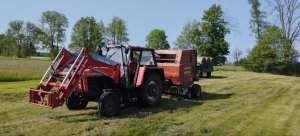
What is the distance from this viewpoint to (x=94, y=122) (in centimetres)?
960

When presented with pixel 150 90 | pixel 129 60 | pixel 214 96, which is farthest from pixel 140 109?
pixel 214 96

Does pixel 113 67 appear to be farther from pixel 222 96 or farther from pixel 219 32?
pixel 219 32

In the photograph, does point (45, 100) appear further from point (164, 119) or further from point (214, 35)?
point (214, 35)

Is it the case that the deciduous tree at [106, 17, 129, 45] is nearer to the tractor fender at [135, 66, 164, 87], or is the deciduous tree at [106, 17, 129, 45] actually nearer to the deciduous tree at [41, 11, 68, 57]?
the deciduous tree at [41, 11, 68, 57]

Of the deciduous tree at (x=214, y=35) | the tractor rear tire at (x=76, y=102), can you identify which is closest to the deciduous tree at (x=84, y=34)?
the deciduous tree at (x=214, y=35)

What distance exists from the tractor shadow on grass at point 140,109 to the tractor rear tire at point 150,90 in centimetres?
22

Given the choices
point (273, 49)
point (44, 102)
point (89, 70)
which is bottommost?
point (44, 102)

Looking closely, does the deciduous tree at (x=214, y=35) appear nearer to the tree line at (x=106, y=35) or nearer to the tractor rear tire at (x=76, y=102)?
the tree line at (x=106, y=35)

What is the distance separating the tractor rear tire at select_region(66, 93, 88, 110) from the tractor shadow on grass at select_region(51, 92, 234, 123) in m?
0.24

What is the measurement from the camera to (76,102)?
11742mm

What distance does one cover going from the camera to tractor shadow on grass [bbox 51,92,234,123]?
10.3 meters

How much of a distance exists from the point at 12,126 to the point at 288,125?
7498 millimetres

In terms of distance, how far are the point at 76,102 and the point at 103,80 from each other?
1.31 metres

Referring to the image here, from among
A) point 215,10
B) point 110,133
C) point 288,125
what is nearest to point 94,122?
point 110,133
